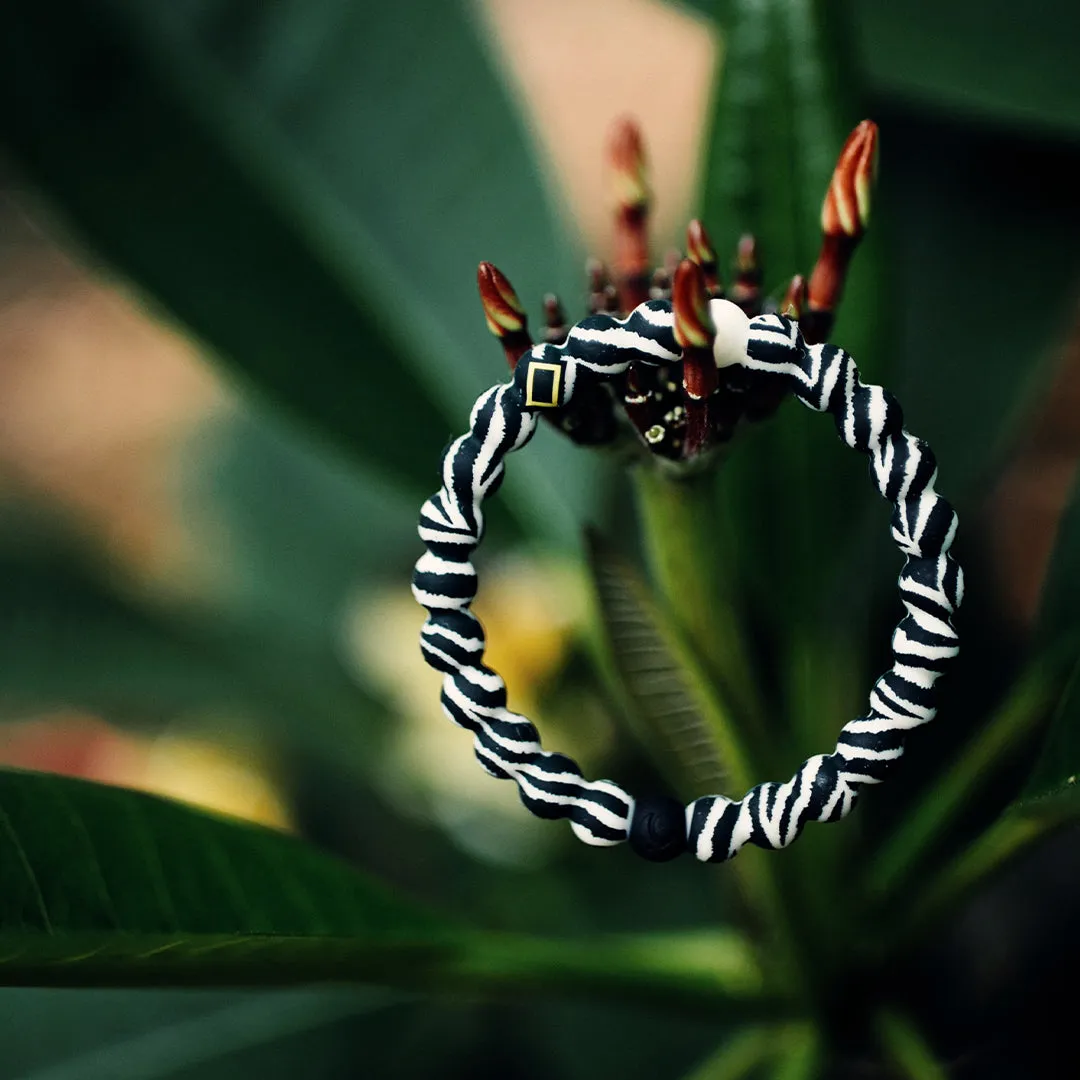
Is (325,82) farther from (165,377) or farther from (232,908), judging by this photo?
(165,377)

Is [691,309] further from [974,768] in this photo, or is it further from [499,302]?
[974,768]

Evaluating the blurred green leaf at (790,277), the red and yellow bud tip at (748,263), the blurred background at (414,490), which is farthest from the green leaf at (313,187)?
the red and yellow bud tip at (748,263)

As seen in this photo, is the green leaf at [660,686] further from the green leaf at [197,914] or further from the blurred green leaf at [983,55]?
the blurred green leaf at [983,55]

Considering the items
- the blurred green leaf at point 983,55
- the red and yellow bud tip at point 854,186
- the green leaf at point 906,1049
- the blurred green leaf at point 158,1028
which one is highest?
the blurred green leaf at point 983,55

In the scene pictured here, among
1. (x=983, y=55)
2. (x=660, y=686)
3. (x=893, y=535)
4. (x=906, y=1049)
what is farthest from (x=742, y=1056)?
(x=983, y=55)

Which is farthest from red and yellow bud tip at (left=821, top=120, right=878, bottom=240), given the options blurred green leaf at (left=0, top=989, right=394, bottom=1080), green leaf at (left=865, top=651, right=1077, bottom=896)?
blurred green leaf at (left=0, top=989, right=394, bottom=1080)

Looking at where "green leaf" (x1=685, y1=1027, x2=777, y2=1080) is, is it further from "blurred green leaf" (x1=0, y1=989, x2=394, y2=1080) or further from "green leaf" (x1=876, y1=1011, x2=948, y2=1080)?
"blurred green leaf" (x1=0, y1=989, x2=394, y2=1080)

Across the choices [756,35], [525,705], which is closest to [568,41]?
[525,705]
